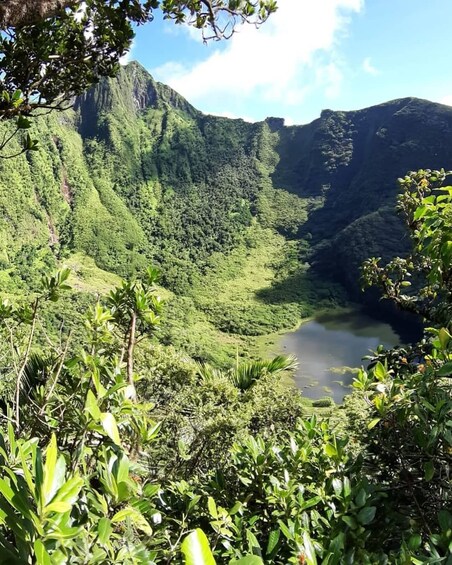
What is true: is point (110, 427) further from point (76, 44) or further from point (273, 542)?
point (76, 44)

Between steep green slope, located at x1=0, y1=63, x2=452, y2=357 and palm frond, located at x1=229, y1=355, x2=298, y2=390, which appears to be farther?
steep green slope, located at x1=0, y1=63, x2=452, y2=357

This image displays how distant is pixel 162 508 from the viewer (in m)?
2.38

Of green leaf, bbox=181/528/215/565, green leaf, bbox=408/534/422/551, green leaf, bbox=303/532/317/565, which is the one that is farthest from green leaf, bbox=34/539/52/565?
green leaf, bbox=408/534/422/551

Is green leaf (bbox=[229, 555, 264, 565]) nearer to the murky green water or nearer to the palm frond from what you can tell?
the palm frond

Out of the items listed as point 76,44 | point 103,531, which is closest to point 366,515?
point 103,531

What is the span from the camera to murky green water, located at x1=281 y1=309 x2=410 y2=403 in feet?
151

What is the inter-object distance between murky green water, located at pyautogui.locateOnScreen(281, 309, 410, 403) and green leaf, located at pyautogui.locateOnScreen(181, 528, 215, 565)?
41.3 m

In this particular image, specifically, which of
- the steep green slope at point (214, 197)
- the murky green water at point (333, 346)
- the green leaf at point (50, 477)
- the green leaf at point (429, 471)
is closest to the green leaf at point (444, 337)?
the green leaf at point (429, 471)

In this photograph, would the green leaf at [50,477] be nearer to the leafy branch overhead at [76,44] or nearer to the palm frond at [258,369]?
the leafy branch overhead at [76,44]

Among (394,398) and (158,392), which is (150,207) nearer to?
(158,392)

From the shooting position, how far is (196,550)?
79 centimetres

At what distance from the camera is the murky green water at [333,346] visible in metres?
45.9

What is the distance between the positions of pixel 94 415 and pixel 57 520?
0.47 m

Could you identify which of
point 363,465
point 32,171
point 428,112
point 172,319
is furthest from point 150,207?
point 363,465
